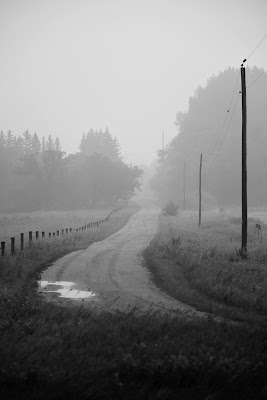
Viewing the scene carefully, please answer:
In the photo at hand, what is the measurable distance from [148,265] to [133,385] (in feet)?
41.1

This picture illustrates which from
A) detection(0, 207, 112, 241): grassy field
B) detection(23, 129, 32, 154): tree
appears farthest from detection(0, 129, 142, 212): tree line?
detection(0, 207, 112, 241): grassy field

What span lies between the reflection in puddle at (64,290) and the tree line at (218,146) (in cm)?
7439

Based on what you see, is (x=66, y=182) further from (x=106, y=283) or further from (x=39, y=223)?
(x=106, y=283)

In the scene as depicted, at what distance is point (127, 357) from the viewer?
7535 millimetres

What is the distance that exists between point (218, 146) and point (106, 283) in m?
79.2

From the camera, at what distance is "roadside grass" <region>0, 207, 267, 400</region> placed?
696cm

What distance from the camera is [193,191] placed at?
302 feet

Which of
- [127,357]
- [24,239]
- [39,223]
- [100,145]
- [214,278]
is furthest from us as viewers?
[100,145]

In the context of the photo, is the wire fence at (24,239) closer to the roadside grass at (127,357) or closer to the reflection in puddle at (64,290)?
the reflection in puddle at (64,290)

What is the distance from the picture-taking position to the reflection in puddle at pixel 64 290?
13.3 metres

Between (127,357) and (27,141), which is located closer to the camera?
(127,357)

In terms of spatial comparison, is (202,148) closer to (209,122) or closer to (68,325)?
(209,122)

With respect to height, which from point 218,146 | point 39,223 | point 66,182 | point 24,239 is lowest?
point 24,239

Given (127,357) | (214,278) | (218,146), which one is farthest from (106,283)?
(218,146)
